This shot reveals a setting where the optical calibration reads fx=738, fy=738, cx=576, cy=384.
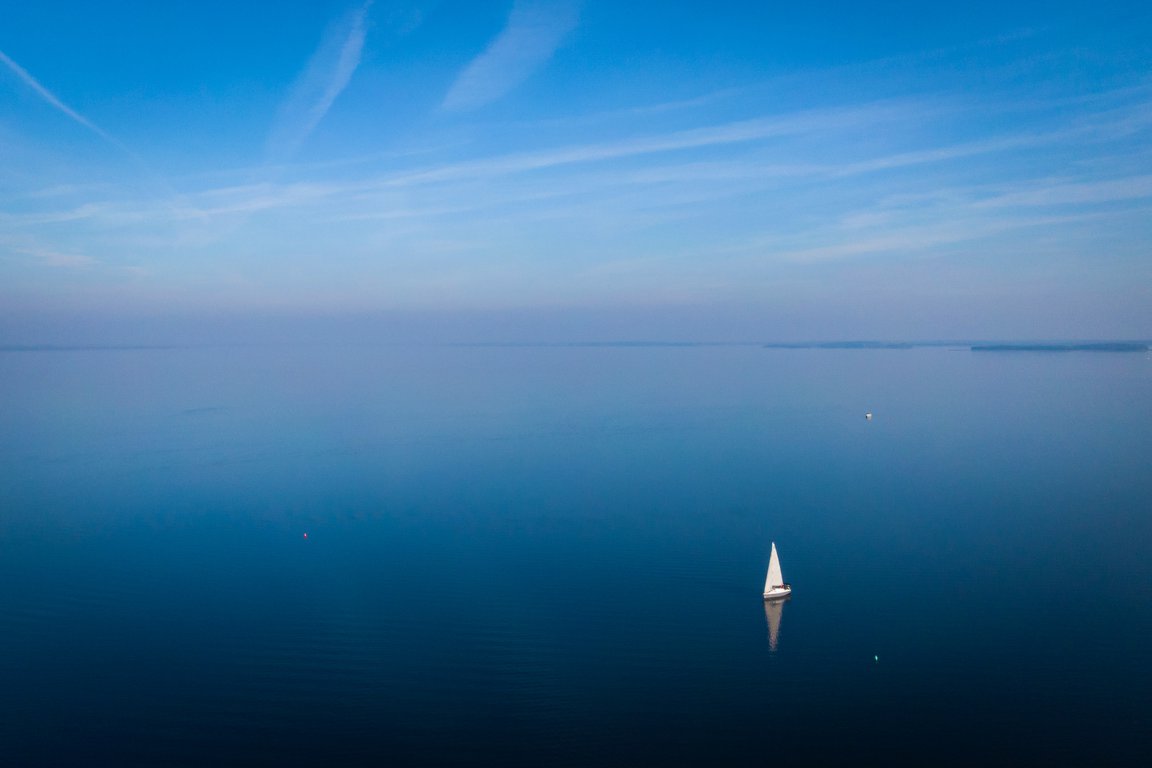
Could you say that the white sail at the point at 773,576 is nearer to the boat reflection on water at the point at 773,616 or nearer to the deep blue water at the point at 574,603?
the boat reflection on water at the point at 773,616

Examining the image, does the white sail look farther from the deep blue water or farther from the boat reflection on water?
the deep blue water

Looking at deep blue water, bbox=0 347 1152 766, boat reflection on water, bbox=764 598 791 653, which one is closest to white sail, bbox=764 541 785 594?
boat reflection on water, bbox=764 598 791 653

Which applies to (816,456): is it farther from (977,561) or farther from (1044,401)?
(1044,401)

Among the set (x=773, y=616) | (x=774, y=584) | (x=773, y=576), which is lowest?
(x=773, y=616)

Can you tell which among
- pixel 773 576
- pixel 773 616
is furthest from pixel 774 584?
pixel 773 616

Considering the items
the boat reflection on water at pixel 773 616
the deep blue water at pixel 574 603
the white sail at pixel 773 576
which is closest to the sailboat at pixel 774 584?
the white sail at pixel 773 576

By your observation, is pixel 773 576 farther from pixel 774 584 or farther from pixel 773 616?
pixel 773 616
